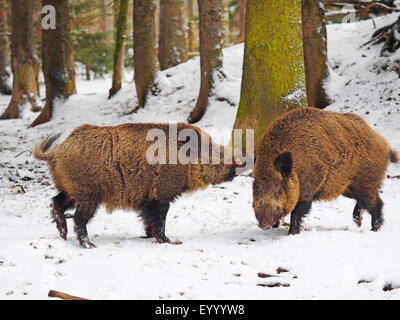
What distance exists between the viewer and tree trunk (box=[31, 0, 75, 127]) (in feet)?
51.8

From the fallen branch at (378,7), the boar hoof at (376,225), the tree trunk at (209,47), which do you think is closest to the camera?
the boar hoof at (376,225)

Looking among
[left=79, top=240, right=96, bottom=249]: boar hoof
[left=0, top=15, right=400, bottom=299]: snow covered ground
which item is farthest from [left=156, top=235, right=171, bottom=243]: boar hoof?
[left=79, top=240, right=96, bottom=249]: boar hoof

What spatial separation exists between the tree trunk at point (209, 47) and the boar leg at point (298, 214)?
738 cm

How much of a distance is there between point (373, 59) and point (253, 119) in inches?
228

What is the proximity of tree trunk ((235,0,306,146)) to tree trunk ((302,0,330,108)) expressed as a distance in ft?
10.8

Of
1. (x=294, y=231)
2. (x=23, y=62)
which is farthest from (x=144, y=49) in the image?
(x=294, y=231)

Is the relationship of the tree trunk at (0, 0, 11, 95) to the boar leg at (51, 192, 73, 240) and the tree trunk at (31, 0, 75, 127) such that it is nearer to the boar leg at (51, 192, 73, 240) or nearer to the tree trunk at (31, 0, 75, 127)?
the tree trunk at (31, 0, 75, 127)

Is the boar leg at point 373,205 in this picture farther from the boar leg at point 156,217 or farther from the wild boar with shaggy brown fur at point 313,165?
the boar leg at point 156,217

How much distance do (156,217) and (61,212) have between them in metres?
1.19

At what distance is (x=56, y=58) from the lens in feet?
52.1

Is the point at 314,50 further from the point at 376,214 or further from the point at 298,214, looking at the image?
the point at 298,214

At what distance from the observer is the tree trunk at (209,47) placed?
1285 cm

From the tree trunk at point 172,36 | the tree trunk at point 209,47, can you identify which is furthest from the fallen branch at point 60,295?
the tree trunk at point 172,36
